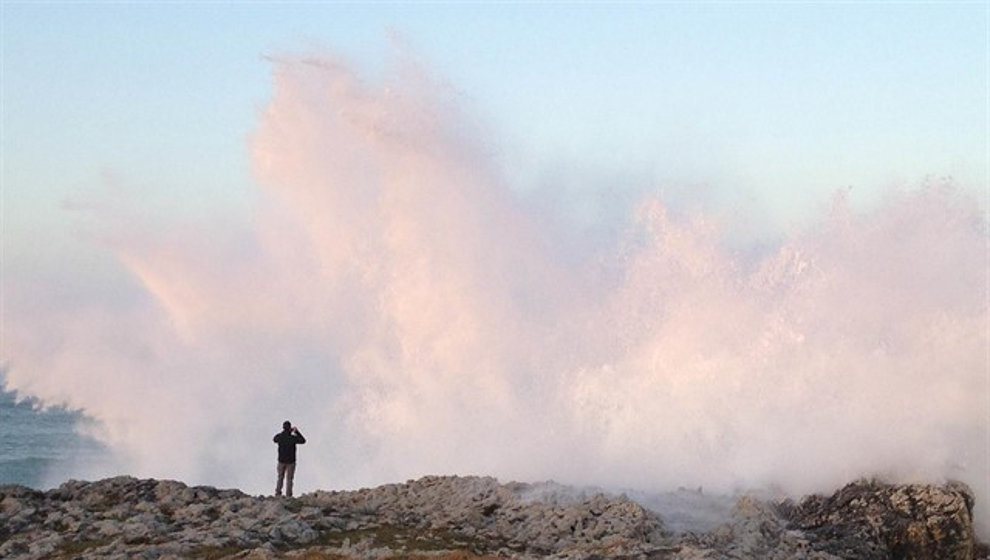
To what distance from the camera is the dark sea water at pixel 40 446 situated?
65.6 metres

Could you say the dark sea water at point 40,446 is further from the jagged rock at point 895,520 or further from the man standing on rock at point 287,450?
the jagged rock at point 895,520

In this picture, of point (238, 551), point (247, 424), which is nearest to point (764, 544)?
point (238, 551)

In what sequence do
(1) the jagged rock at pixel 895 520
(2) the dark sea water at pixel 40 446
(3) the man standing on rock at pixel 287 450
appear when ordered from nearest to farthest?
(1) the jagged rock at pixel 895 520 < (3) the man standing on rock at pixel 287 450 < (2) the dark sea water at pixel 40 446

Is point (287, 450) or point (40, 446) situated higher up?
point (40, 446)

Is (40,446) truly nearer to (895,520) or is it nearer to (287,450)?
(287,450)

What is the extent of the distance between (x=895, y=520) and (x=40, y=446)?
6477cm

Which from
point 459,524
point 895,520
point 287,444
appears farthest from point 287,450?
point 895,520

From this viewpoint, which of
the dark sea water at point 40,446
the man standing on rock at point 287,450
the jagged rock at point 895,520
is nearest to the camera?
the jagged rock at point 895,520

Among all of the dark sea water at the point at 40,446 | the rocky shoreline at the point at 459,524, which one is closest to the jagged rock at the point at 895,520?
the rocky shoreline at the point at 459,524

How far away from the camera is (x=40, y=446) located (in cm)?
7944

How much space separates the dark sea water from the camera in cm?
6556

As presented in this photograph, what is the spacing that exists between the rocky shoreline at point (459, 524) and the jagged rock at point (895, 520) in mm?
35

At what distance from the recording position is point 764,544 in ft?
89.1

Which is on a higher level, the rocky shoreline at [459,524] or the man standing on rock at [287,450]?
the man standing on rock at [287,450]
